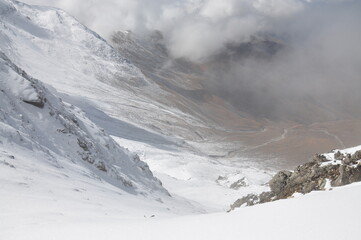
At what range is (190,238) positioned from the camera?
6.99 metres

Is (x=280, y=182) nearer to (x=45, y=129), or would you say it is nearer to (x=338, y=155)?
(x=338, y=155)

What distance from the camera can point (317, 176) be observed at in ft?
49.2

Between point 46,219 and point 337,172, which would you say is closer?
point 46,219

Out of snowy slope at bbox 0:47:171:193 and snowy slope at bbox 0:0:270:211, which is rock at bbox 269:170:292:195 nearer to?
snowy slope at bbox 0:47:171:193

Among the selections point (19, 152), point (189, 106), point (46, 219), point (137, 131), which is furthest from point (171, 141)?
Result: point (46, 219)

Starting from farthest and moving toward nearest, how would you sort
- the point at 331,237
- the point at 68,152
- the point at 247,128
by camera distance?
the point at 247,128, the point at 68,152, the point at 331,237

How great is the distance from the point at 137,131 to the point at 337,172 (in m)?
106

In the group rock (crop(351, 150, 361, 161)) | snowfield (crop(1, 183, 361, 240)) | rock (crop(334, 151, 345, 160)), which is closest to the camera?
snowfield (crop(1, 183, 361, 240))

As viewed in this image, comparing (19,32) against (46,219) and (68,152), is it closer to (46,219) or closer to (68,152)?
(68,152)

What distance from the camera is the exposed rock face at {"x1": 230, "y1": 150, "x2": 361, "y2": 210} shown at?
13098 mm

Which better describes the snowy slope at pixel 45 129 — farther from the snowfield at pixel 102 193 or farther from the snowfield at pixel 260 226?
the snowfield at pixel 260 226

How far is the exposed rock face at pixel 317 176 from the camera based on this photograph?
1310 centimetres

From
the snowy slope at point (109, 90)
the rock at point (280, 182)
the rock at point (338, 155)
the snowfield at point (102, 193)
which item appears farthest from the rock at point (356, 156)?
the snowy slope at point (109, 90)

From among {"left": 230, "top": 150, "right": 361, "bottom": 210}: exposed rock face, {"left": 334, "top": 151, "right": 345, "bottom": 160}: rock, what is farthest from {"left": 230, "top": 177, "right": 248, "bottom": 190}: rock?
{"left": 334, "top": 151, "right": 345, "bottom": 160}: rock
